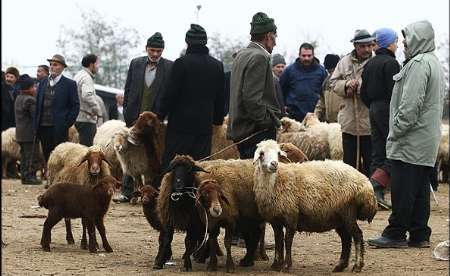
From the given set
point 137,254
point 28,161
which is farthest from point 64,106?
point 137,254

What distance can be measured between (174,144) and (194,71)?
33.3 inches

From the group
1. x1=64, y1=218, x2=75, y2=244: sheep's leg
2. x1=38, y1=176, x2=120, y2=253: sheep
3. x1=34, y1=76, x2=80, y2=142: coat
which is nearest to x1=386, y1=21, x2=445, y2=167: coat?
x1=38, y1=176, x2=120, y2=253: sheep

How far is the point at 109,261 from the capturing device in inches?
371

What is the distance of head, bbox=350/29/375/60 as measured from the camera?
13906mm

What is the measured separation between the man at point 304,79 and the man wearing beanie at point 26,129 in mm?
5442

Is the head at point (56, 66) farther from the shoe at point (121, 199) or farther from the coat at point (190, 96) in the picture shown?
the coat at point (190, 96)

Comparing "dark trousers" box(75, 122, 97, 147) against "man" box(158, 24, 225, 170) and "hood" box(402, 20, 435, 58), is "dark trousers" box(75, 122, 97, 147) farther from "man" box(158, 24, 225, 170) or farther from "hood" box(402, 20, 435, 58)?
"hood" box(402, 20, 435, 58)

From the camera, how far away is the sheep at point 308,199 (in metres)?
8.70

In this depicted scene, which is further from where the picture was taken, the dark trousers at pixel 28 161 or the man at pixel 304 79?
the dark trousers at pixel 28 161

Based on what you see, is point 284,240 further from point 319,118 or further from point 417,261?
point 319,118

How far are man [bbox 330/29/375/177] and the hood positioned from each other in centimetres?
350

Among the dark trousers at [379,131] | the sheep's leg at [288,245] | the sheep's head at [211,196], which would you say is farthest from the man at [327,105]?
the sheep's head at [211,196]

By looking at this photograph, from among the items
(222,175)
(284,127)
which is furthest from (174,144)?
(284,127)

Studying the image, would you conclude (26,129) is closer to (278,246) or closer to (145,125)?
(145,125)
